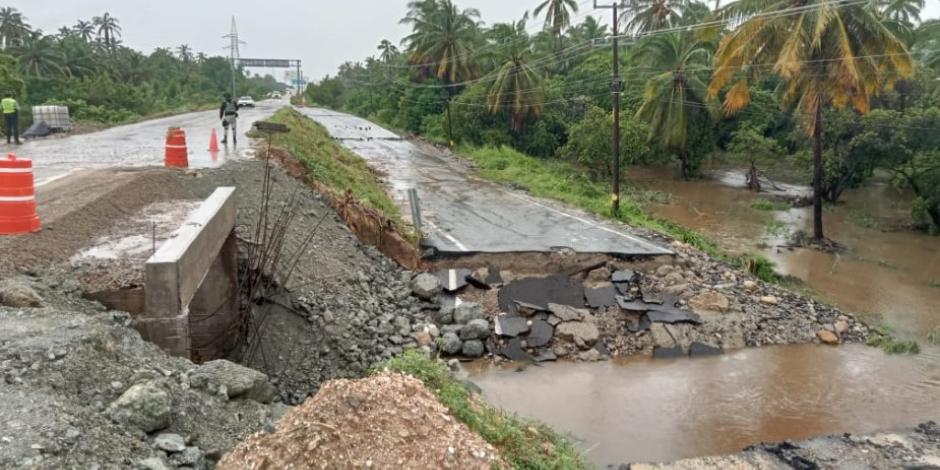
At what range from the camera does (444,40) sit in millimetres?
46594

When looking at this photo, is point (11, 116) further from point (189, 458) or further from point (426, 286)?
point (189, 458)

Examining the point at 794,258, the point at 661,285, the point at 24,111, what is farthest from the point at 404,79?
the point at 661,285

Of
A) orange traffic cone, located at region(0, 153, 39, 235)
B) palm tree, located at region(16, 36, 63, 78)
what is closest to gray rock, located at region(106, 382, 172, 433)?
orange traffic cone, located at region(0, 153, 39, 235)

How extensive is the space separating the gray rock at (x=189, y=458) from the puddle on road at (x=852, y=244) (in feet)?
48.4

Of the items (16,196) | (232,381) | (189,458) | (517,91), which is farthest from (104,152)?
(517,91)

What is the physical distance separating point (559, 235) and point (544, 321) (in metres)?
4.68

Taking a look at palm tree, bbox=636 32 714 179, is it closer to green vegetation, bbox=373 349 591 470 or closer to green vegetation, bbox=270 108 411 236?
green vegetation, bbox=270 108 411 236

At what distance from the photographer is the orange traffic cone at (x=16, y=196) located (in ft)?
23.0

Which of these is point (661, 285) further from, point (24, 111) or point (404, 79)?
point (404, 79)

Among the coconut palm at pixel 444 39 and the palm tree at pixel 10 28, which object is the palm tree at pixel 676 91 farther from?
the palm tree at pixel 10 28

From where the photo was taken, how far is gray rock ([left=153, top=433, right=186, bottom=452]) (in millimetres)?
4371

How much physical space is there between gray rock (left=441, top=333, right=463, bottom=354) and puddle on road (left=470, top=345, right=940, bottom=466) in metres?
0.46

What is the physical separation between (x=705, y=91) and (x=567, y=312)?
2656 centimetres

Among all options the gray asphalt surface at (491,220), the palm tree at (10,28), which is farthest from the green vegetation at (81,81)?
the gray asphalt surface at (491,220)
